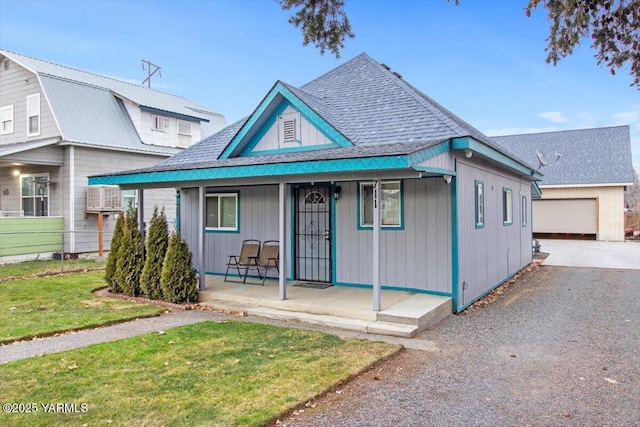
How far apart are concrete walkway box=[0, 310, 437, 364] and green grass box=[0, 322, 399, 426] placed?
1.08 ft

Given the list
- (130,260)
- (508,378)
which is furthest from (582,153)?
(130,260)

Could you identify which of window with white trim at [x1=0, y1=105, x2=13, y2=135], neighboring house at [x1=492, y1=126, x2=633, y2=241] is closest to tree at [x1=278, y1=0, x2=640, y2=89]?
window with white trim at [x1=0, y1=105, x2=13, y2=135]

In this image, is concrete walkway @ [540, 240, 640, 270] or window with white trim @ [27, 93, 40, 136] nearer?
concrete walkway @ [540, 240, 640, 270]

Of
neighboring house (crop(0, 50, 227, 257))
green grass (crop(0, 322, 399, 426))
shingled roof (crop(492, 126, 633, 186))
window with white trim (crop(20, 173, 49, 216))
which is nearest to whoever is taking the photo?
green grass (crop(0, 322, 399, 426))

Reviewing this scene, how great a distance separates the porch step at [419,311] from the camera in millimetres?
6344

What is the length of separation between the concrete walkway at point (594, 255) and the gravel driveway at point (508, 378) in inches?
281

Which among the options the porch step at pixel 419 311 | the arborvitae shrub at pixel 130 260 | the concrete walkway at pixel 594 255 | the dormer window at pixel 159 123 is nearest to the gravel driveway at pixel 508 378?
the porch step at pixel 419 311

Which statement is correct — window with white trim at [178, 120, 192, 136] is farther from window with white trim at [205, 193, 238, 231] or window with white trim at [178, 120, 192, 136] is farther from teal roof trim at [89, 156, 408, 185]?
teal roof trim at [89, 156, 408, 185]

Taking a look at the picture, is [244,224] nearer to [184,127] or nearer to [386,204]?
[386,204]

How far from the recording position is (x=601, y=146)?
24906 mm

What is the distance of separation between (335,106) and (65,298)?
6.49m

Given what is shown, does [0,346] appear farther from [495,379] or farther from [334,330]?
[495,379]

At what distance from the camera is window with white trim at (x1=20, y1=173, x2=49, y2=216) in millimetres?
15219

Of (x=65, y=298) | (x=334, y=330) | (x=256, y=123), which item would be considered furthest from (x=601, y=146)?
(x=65, y=298)
